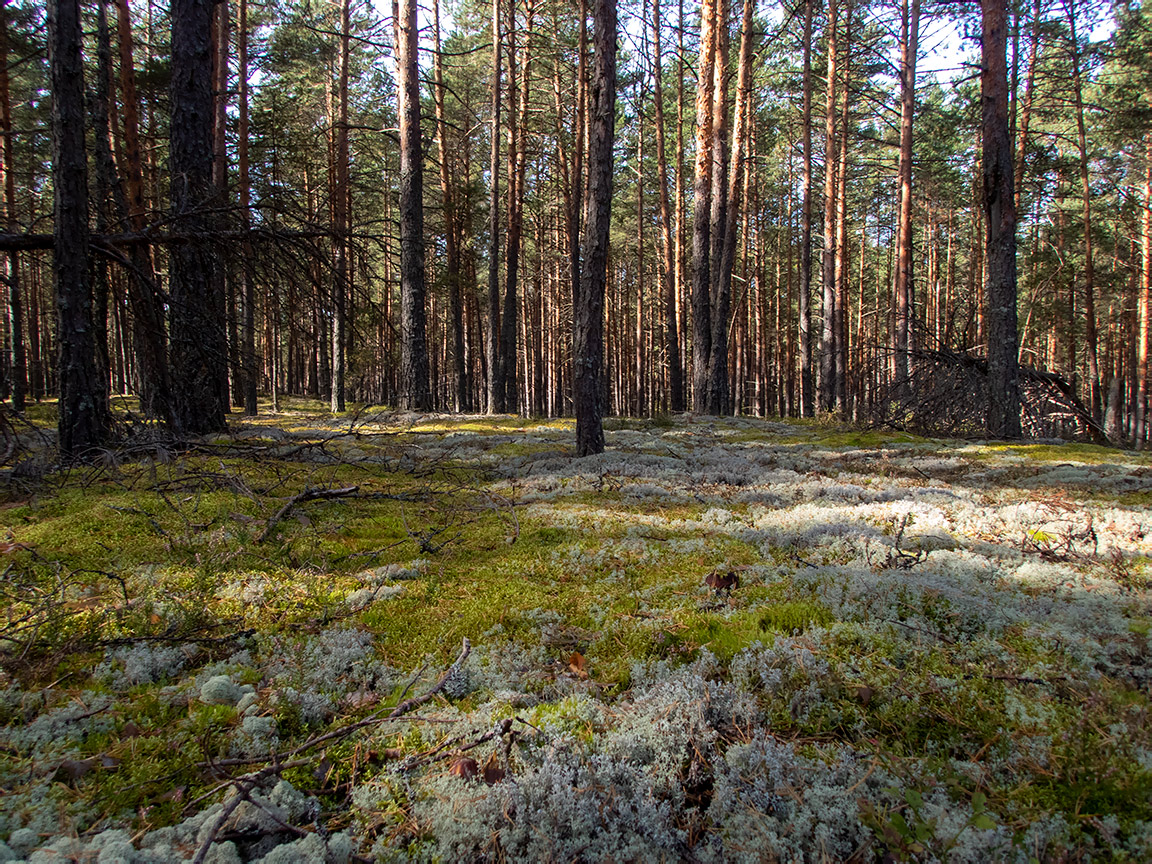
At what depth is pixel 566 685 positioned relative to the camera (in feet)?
7.63

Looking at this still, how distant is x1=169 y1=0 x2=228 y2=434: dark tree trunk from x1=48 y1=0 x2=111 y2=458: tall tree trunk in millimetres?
707

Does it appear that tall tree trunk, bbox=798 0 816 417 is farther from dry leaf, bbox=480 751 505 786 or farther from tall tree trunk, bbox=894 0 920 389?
dry leaf, bbox=480 751 505 786

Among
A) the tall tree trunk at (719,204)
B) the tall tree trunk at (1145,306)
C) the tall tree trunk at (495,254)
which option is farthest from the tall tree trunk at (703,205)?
the tall tree trunk at (1145,306)

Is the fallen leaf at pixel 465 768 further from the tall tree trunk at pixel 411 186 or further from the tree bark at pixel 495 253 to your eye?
the tree bark at pixel 495 253

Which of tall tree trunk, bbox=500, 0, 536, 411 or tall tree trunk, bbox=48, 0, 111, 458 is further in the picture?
tall tree trunk, bbox=500, 0, 536, 411

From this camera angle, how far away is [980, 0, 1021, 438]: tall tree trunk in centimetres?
868

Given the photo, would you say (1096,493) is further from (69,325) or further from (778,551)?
(69,325)

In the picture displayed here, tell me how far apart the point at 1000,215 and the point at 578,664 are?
10.2 meters

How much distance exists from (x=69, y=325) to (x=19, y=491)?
4.85 ft

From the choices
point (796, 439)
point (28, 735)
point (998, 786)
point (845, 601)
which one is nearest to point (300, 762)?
point (28, 735)

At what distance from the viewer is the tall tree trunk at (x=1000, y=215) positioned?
8.68 meters

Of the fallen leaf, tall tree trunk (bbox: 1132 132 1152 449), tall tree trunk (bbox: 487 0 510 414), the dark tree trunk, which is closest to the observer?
the fallen leaf

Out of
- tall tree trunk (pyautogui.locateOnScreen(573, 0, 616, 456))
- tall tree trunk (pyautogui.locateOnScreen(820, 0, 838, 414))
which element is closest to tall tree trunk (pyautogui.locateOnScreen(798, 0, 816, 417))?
tall tree trunk (pyautogui.locateOnScreen(820, 0, 838, 414))

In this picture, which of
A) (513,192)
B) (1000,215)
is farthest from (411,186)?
(1000,215)
